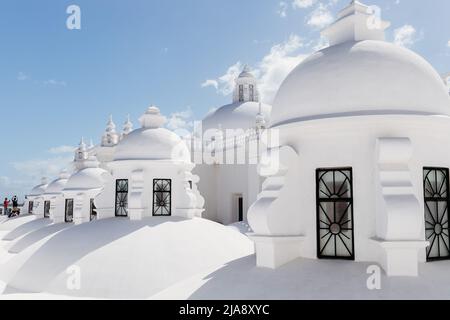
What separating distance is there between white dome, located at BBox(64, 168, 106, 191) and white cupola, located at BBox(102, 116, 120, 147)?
8.77 metres

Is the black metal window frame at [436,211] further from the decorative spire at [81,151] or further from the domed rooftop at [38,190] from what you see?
the domed rooftop at [38,190]

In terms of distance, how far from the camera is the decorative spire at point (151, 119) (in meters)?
18.0

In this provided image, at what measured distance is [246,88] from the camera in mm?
37281

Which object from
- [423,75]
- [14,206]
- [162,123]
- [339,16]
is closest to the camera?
[423,75]

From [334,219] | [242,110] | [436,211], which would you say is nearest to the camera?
[436,211]

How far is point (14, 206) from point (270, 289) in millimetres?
46979

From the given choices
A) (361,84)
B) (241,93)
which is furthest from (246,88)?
(361,84)

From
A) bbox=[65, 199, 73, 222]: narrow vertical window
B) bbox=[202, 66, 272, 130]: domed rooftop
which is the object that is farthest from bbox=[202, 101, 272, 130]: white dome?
bbox=[65, 199, 73, 222]: narrow vertical window

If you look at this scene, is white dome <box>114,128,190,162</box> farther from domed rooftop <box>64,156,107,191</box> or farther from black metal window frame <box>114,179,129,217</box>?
domed rooftop <box>64,156,107,191</box>

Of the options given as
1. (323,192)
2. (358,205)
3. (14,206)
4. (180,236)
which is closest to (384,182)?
(358,205)

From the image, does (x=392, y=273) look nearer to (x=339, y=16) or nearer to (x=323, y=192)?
(x=323, y=192)

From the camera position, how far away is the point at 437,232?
797 centimetres

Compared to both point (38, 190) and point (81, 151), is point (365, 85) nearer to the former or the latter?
A: point (81, 151)

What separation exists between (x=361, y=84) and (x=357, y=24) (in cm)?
200
